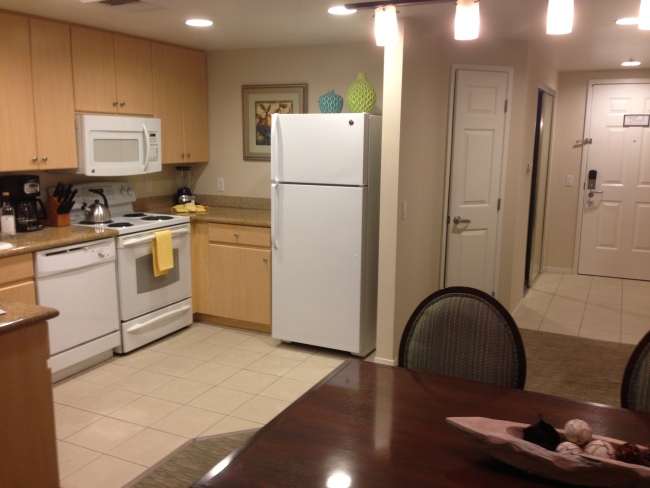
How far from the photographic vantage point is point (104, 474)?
8.57 feet

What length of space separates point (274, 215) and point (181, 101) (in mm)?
1489

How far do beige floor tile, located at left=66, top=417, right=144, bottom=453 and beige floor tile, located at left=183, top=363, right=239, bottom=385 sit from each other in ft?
2.11

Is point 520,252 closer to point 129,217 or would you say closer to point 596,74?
point 596,74

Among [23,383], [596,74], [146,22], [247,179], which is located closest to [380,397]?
[23,383]

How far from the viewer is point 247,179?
500 cm

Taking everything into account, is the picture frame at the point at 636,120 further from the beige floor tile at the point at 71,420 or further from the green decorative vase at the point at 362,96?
the beige floor tile at the point at 71,420

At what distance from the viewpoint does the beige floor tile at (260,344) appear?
4180 mm

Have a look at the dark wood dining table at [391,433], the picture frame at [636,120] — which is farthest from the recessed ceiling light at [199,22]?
the picture frame at [636,120]

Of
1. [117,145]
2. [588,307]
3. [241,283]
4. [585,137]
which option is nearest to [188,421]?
[241,283]

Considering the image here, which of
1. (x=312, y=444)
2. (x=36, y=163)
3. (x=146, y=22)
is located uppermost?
(x=146, y=22)

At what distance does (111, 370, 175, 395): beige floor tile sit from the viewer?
137 inches

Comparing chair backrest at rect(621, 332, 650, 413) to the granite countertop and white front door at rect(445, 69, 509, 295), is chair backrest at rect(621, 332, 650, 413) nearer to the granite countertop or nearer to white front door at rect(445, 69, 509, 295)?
the granite countertop

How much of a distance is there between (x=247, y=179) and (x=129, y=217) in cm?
109

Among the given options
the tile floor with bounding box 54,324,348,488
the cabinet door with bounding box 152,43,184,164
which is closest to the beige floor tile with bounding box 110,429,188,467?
the tile floor with bounding box 54,324,348,488
